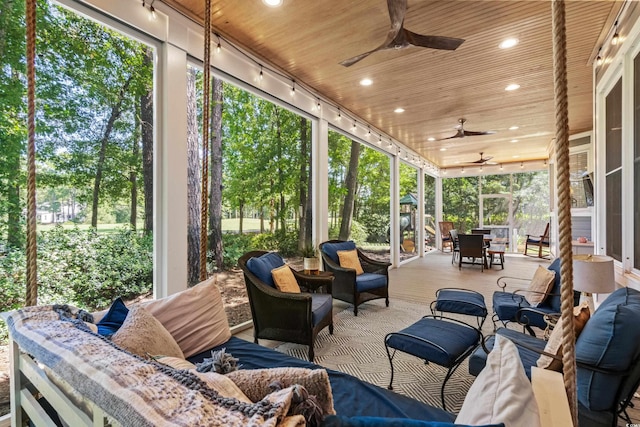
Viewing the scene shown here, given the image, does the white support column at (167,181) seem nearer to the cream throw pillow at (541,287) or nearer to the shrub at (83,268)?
the shrub at (83,268)

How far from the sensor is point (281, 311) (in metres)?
2.65

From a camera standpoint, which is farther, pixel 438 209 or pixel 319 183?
pixel 438 209

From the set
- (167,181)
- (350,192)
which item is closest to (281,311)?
(167,181)

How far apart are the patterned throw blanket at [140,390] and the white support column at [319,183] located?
3.51 m

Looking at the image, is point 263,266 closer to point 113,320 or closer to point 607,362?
point 113,320

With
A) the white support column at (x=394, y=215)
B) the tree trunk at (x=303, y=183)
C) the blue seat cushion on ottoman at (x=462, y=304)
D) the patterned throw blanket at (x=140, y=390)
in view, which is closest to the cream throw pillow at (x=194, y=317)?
the patterned throw blanket at (x=140, y=390)

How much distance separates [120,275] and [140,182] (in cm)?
81

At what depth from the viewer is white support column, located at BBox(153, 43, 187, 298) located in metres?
2.52

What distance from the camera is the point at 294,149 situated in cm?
454

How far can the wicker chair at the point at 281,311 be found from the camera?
2.58 metres

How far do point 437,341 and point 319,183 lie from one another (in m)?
2.93

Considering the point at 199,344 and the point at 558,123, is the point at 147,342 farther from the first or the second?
the point at 558,123

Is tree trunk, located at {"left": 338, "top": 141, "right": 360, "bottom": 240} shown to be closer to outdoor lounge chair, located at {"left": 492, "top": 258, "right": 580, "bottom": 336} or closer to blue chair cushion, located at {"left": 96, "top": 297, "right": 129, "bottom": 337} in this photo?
outdoor lounge chair, located at {"left": 492, "top": 258, "right": 580, "bottom": 336}

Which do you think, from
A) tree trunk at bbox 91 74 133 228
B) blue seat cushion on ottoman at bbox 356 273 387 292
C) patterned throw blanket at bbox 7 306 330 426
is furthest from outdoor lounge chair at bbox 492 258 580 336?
tree trunk at bbox 91 74 133 228
